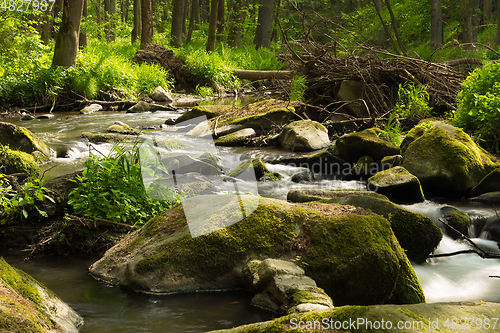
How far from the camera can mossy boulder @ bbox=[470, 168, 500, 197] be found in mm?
5753

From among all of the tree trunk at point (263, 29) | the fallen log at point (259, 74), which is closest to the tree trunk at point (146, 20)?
the fallen log at point (259, 74)

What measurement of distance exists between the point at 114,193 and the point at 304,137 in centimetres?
493

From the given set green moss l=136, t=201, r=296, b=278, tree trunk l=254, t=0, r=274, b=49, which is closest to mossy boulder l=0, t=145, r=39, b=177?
green moss l=136, t=201, r=296, b=278

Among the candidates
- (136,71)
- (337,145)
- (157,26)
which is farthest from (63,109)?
(157,26)

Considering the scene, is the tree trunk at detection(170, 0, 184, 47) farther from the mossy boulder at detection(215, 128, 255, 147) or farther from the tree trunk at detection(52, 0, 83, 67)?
the mossy boulder at detection(215, 128, 255, 147)

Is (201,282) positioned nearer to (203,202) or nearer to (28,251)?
(203,202)

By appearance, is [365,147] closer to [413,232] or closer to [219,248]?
[413,232]

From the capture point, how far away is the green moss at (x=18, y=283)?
7.47 ft

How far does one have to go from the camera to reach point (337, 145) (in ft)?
24.2

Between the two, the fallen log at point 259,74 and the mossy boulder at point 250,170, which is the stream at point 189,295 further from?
the fallen log at point 259,74

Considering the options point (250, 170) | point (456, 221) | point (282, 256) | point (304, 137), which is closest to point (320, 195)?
point (282, 256)

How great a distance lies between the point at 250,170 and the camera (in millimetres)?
6297

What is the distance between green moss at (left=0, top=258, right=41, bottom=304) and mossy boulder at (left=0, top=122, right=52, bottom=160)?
4556mm

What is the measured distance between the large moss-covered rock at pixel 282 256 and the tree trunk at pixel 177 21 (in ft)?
59.2
